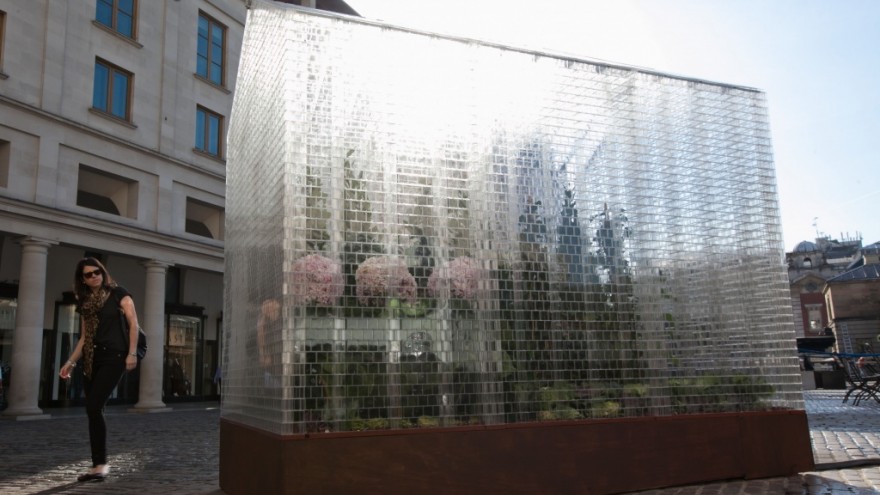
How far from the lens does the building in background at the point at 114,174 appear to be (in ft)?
61.7

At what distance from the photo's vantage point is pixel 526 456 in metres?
4.27

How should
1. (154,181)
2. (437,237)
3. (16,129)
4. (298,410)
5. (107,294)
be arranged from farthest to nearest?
(154,181) → (16,129) → (107,294) → (437,237) → (298,410)

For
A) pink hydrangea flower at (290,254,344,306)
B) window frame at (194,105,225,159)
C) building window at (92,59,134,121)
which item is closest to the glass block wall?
pink hydrangea flower at (290,254,344,306)

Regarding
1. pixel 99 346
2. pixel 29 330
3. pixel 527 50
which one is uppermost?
pixel 527 50

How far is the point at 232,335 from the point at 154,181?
19.1 m

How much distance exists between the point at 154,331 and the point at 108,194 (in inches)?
188

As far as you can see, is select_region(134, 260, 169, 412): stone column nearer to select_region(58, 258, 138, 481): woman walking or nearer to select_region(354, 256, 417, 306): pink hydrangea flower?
select_region(58, 258, 138, 481): woman walking

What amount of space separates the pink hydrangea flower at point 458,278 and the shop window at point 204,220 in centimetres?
2287

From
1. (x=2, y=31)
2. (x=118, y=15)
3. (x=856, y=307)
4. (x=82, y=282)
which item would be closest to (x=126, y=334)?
(x=82, y=282)

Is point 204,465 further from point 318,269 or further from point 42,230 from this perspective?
point 42,230

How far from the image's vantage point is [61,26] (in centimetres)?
2012

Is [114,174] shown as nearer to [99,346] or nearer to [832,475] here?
[99,346]

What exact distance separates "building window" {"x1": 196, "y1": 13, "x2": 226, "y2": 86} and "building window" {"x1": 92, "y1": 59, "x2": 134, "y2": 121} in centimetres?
339

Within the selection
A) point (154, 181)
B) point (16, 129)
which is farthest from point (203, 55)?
point (16, 129)
